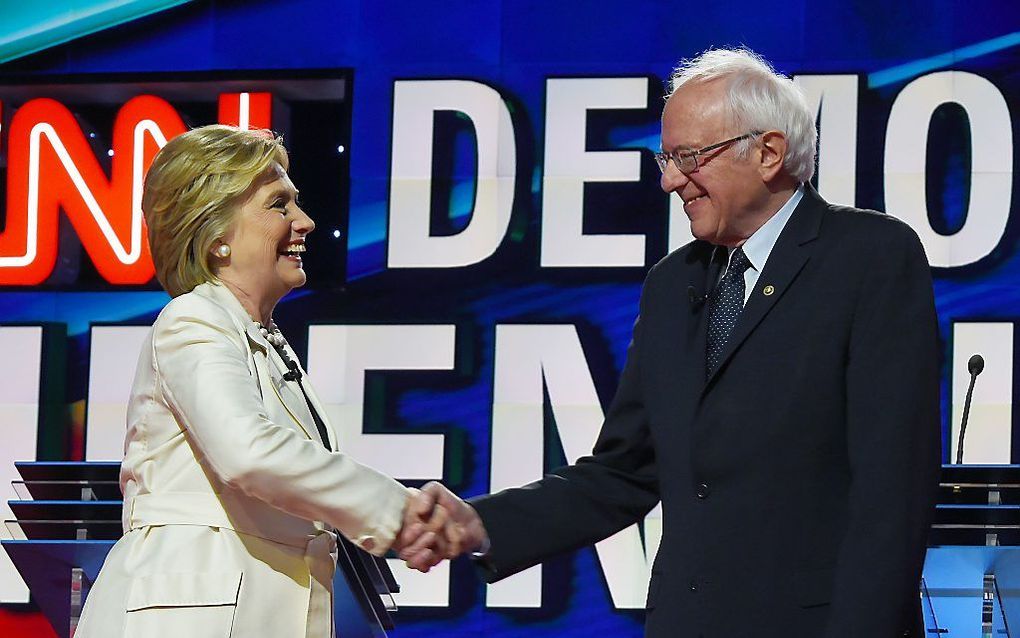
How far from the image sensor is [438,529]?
8.14ft

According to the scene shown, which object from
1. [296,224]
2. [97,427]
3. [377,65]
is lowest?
[97,427]

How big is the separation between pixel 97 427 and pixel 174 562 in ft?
10.9

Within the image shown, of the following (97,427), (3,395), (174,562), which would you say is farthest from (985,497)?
(3,395)

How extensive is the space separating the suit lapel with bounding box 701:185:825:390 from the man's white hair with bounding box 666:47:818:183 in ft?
0.41

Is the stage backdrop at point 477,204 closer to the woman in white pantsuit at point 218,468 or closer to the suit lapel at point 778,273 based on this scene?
the woman in white pantsuit at point 218,468

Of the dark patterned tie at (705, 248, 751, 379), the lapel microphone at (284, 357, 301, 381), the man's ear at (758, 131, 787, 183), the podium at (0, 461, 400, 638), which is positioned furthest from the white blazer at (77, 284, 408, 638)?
the podium at (0, 461, 400, 638)

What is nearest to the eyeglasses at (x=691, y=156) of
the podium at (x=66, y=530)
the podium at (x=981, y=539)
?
the podium at (x=981, y=539)

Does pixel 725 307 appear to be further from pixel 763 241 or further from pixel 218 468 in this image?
pixel 218 468

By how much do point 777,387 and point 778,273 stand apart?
0.20m

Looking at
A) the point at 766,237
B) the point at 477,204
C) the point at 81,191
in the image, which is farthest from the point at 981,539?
the point at 81,191

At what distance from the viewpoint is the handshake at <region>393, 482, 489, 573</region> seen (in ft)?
8.03

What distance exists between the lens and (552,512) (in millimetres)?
2578

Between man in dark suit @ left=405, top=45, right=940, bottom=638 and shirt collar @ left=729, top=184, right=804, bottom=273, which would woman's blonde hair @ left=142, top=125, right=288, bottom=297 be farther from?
shirt collar @ left=729, top=184, right=804, bottom=273

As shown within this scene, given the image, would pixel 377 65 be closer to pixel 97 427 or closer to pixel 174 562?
pixel 97 427
